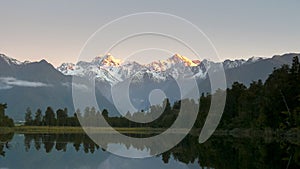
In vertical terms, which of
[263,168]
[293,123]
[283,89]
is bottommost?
[263,168]

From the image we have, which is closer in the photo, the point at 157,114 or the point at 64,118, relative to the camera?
the point at 157,114

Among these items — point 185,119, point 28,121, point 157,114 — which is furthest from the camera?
point 28,121

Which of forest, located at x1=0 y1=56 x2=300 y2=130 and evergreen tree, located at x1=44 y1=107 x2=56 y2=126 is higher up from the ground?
evergreen tree, located at x1=44 y1=107 x2=56 y2=126

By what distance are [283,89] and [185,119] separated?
165 feet

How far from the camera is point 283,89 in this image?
8512cm

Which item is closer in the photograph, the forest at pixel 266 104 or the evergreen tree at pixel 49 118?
the forest at pixel 266 104

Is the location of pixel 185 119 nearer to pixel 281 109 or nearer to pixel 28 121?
pixel 281 109

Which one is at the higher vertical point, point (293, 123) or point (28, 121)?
point (28, 121)

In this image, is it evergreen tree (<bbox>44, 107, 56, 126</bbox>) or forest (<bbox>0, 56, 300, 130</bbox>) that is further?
Result: evergreen tree (<bbox>44, 107, 56, 126</bbox>)

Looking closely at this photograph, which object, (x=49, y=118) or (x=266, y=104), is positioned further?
(x=49, y=118)

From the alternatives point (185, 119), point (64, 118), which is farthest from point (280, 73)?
point (64, 118)

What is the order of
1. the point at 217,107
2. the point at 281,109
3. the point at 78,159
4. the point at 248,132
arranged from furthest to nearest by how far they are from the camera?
the point at 217,107
the point at 248,132
the point at 281,109
the point at 78,159

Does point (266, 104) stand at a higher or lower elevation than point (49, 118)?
lower

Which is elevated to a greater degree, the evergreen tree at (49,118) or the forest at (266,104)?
the evergreen tree at (49,118)
